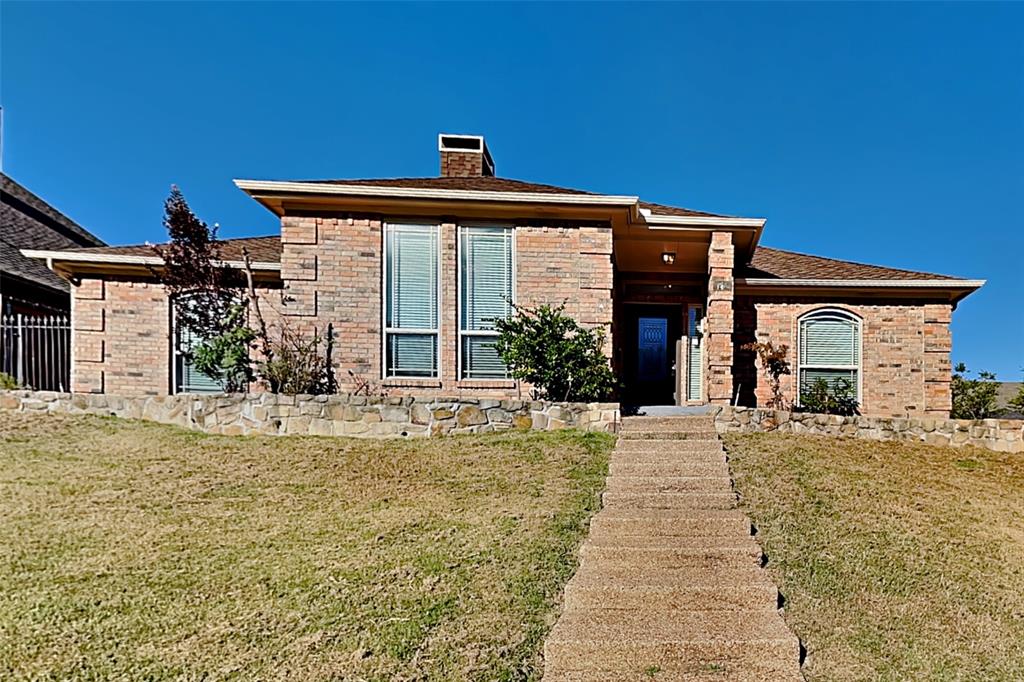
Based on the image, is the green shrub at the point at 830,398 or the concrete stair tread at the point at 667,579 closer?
the concrete stair tread at the point at 667,579

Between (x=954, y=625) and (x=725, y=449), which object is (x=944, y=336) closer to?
(x=725, y=449)

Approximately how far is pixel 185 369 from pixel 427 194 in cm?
539

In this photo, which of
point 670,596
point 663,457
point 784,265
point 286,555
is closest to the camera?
point 670,596

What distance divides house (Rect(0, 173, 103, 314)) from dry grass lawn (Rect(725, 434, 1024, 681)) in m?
14.6

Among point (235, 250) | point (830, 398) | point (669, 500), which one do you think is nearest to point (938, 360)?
point (830, 398)

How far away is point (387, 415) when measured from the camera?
9195 mm

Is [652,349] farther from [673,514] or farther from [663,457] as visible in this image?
[673,514]

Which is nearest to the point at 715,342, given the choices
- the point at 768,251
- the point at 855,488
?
the point at 855,488

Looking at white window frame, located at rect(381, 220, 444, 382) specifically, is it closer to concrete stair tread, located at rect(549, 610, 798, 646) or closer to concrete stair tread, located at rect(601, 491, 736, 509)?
concrete stair tread, located at rect(601, 491, 736, 509)

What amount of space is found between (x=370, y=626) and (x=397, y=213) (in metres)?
7.23

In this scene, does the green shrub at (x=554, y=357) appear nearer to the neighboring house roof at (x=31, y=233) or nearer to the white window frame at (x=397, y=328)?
the white window frame at (x=397, y=328)

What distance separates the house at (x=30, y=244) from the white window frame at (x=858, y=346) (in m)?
15.8

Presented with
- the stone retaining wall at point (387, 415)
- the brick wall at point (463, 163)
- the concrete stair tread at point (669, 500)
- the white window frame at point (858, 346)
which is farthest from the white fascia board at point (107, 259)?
the white window frame at point (858, 346)

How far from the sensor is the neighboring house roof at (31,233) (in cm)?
1434
